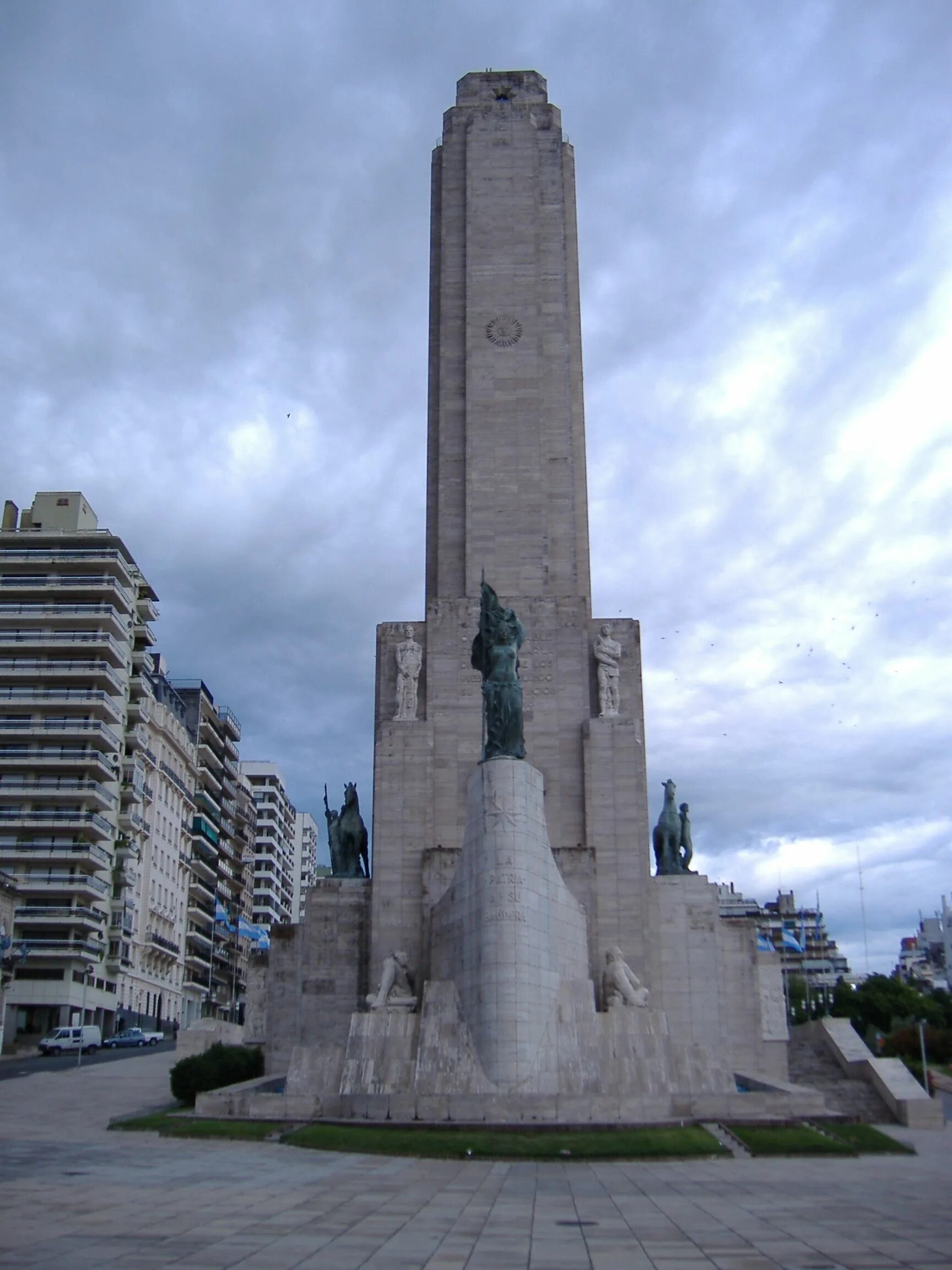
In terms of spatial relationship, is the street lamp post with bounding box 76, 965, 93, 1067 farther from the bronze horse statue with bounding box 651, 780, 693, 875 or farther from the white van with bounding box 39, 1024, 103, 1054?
the bronze horse statue with bounding box 651, 780, 693, 875

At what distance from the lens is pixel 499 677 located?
28.8 m

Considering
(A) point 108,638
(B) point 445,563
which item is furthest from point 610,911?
(A) point 108,638

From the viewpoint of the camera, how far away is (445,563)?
132ft

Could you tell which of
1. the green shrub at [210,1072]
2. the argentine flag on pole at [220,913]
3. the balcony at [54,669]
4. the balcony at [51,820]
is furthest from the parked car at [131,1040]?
the green shrub at [210,1072]

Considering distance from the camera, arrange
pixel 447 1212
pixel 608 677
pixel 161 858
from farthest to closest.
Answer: pixel 161 858 → pixel 608 677 → pixel 447 1212

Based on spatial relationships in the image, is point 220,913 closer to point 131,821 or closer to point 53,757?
point 131,821

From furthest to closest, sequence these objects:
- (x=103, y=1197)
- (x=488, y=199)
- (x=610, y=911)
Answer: (x=488, y=199) < (x=610, y=911) < (x=103, y=1197)

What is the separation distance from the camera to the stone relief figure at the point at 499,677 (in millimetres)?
28234

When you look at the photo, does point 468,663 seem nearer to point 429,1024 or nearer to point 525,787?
point 525,787

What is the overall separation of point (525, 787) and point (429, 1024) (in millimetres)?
5478

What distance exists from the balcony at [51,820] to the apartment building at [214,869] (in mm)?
15201

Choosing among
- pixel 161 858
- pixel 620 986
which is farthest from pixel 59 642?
pixel 620 986

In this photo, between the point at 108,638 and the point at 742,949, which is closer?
the point at 742,949

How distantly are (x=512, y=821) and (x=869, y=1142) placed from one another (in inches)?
366
